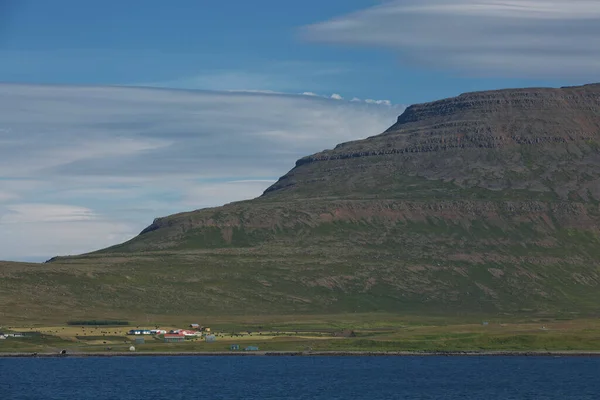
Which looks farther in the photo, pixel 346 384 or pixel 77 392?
pixel 346 384

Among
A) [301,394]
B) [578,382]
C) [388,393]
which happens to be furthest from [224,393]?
[578,382]

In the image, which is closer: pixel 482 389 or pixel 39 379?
pixel 482 389

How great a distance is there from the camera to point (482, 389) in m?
178

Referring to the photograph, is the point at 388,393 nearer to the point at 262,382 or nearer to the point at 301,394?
the point at 301,394

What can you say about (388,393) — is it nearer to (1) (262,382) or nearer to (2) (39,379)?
(1) (262,382)

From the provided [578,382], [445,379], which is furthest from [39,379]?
[578,382]

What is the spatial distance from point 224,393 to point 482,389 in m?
39.4

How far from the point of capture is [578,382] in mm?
187000

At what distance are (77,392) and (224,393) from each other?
2127 cm

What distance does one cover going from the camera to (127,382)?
188500 millimetres

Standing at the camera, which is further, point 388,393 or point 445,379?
point 445,379

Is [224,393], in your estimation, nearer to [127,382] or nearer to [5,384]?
[127,382]

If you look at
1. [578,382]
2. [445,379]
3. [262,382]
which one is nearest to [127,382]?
[262,382]

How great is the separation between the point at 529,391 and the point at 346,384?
96.3 feet
